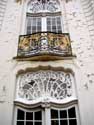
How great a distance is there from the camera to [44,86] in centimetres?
939

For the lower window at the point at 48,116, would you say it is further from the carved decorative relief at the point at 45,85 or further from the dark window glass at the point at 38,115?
the carved decorative relief at the point at 45,85

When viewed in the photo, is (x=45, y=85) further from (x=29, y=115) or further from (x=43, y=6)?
(x=43, y=6)

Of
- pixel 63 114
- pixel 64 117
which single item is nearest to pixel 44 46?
pixel 63 114

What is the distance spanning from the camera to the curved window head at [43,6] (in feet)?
42.9

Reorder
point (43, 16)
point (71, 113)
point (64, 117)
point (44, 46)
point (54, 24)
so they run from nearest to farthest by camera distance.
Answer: point (64, 117)
point (71, 113)
point (44, 46)
point (54, 24)
point (43, 16)

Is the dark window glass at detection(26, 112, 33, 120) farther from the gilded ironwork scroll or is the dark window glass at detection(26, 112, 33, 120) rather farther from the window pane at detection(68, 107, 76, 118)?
the gilded ironwork scroll

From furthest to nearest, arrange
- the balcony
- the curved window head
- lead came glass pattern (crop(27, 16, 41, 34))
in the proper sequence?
1. the curved window head
2. lead came glass pattern (crop(27, 16, 41, 34))
3. the balcony

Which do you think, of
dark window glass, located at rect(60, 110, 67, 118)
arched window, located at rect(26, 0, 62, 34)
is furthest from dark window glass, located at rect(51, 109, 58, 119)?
arched window, located at rect(26, 0, 62, 34)

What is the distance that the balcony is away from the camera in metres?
9.92

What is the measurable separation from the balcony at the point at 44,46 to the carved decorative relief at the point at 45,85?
68 cm

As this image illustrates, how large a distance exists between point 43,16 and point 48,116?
19.5 feet

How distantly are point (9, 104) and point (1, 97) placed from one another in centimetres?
41

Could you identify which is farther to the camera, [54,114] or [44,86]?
[44,86]

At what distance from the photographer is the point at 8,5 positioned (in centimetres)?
1291
